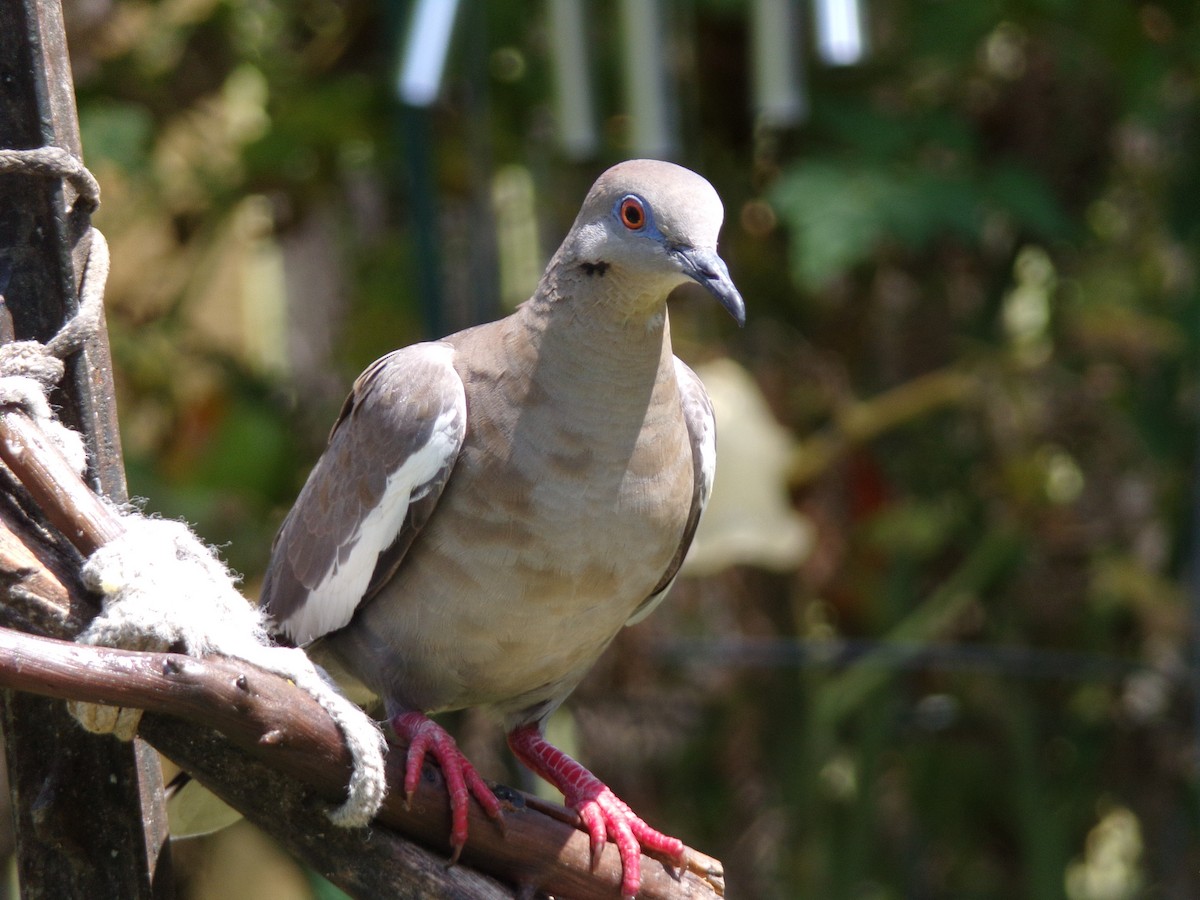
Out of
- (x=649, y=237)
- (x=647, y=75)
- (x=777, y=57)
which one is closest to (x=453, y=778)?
(x=649, y=237)

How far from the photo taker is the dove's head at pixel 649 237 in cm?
153

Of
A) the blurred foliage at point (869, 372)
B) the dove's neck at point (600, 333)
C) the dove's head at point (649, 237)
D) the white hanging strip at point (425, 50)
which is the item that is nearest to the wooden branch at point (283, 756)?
the dove's neck at point (600, 333)

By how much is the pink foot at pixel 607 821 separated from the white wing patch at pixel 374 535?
330 millimetres

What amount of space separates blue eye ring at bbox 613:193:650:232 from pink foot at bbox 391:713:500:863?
0.61 meters

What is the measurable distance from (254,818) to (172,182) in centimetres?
242

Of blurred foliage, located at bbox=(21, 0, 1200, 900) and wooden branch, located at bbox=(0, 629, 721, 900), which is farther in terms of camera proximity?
blurred foliage, located at bbox=(21, 0, 1200, 900)

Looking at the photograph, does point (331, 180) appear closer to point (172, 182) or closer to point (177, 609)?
point (172, 182)

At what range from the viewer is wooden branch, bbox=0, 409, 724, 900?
965 mm

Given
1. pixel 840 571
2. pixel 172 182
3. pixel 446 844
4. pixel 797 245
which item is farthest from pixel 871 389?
pixel 446 844

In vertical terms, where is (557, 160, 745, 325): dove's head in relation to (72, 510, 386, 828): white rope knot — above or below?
above

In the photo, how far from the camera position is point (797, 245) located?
2713mm

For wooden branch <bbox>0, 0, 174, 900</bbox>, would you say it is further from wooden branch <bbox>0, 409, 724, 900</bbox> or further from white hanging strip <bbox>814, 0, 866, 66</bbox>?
white hanging strip <bbox>814, 0, 866, 66</bbox>

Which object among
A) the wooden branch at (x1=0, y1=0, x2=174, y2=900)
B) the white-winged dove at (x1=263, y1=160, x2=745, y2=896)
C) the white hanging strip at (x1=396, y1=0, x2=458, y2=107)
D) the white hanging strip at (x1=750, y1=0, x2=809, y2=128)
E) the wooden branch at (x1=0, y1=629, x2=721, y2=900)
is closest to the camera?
the wooden branch at (x1=0, y1=629, x2=721, y2=900)

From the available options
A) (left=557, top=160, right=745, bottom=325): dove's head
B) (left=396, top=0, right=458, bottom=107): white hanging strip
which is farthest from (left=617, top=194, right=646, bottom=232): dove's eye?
(left=396, top=0, right=458, bottom=107): white hanging strip
